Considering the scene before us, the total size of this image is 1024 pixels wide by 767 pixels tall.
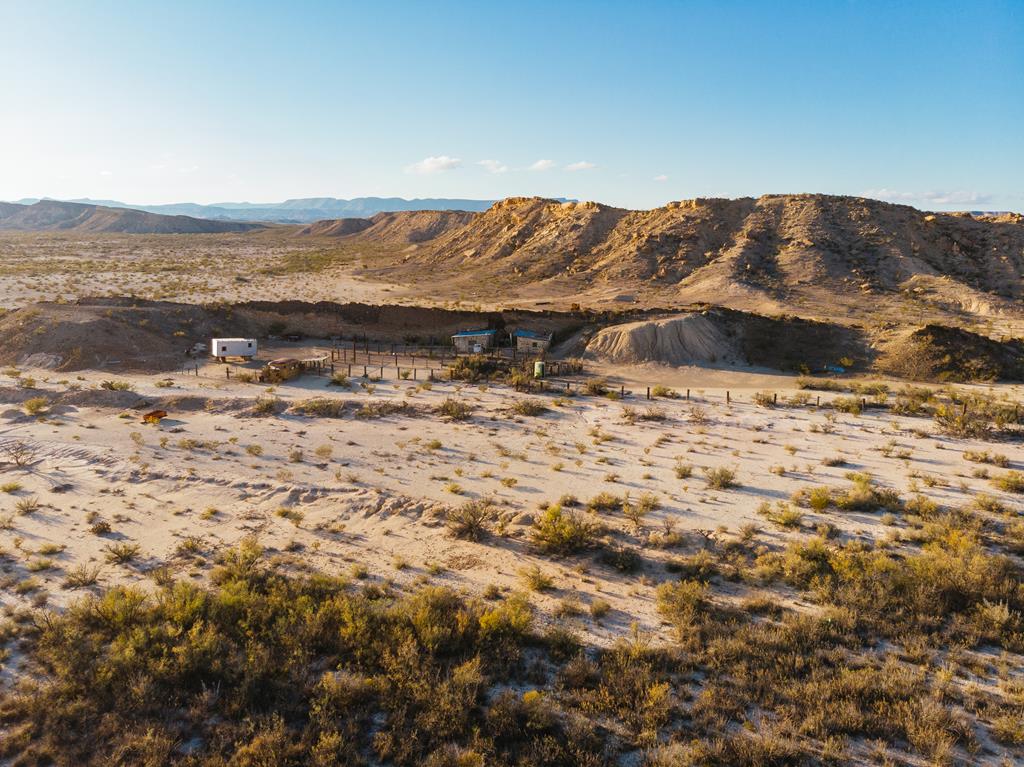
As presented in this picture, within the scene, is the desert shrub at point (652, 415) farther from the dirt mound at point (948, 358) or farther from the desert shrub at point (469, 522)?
the dirt mound at point (948, 358)

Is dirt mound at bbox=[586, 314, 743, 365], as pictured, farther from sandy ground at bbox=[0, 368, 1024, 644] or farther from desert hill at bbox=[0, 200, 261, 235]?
desert hill at bbox=[0, 200, 261, 235]

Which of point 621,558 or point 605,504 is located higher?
point 605,504

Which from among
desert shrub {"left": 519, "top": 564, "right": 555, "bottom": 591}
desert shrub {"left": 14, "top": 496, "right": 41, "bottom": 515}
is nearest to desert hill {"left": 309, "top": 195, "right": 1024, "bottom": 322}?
desert shrub {"left": 519, "top": 564, "right": 555, "bottom": 591}

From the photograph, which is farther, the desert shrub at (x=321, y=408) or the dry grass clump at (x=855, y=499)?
the desert shrub at (x=321, y=408)

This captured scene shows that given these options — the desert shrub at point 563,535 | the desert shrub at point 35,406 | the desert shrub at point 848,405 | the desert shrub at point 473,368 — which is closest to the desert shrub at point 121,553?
the desert shrub at point 563,535

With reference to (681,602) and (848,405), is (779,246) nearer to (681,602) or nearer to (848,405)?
(848,405)

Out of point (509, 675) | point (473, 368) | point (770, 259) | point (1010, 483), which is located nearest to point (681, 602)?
point (509, 675)

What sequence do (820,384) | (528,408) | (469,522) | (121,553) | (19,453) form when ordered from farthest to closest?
1. (820,384)
2. (528,408)
3. (19,453)
4. (469,522)
5. (121,553)
